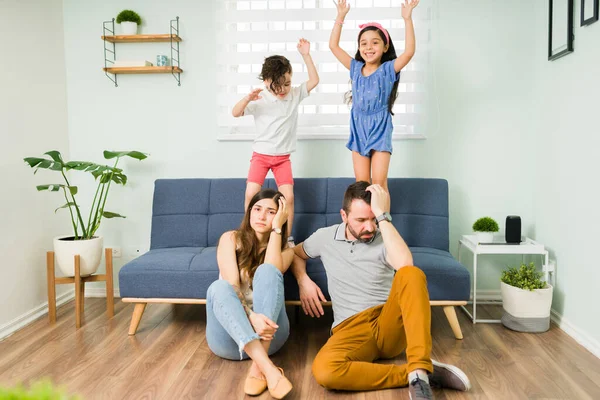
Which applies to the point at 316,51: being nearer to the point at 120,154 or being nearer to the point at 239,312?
the point at 120,154

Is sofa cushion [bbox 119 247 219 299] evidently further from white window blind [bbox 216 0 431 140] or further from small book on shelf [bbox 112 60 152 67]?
small book on shelf [bbox 112 60 152 67]

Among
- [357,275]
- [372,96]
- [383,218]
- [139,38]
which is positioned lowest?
[357,275]

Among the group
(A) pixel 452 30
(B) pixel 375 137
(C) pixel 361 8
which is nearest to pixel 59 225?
(B) pixel 375 137

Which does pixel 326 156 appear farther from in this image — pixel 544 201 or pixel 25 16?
pixel 25 16

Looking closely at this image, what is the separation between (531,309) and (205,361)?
1741mm

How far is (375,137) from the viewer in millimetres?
2766

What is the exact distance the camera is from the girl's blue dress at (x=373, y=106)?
8.87 feet

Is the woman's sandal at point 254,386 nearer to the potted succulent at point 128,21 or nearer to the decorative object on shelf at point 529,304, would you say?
the decorative object on shelf at point 529,304

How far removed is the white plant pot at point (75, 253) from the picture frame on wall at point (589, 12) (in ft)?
9.66

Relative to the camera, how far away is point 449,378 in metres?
2.01

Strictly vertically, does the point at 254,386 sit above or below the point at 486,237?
below

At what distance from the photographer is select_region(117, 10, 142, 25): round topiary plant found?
3.29 metres

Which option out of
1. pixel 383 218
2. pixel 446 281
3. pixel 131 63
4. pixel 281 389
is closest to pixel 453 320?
pixel 446 281

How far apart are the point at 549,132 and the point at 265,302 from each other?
207cm
